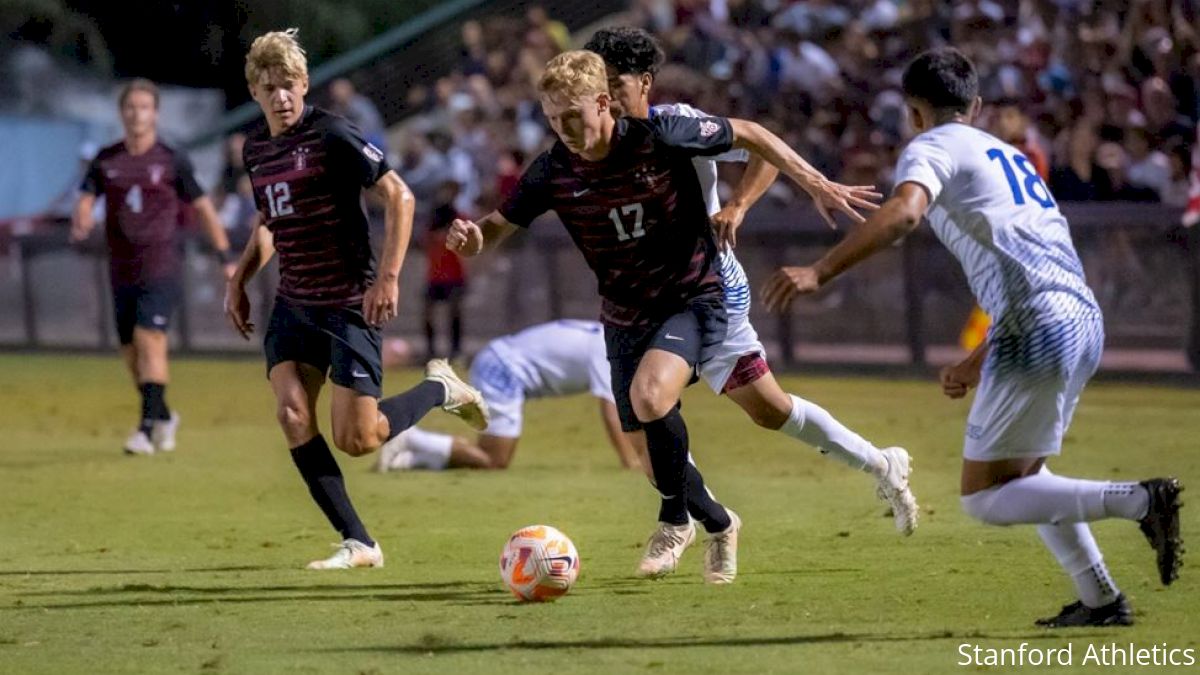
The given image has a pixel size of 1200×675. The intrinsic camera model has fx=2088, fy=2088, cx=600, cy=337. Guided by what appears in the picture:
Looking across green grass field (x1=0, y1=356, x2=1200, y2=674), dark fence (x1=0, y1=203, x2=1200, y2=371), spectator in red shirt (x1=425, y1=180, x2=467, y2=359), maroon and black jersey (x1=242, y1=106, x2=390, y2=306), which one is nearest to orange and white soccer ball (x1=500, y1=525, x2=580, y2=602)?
green grass field (x1=0, y1=356, x2=1200, y2=674)

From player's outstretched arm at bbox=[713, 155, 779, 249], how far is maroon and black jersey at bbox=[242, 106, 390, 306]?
148cm

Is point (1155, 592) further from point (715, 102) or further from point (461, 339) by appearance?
point (715, 102)

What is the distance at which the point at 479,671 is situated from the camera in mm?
6418

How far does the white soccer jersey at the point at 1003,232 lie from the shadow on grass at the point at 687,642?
101 centimetres

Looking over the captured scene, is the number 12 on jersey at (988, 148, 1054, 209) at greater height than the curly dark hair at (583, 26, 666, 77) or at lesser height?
lesser

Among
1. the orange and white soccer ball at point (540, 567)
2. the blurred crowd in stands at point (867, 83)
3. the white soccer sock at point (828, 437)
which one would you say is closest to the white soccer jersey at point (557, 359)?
the white soccer sock at point (828, 437)

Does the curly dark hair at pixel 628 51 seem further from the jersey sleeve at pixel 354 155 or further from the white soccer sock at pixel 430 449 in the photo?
the white soccer sock at pixel 430 449

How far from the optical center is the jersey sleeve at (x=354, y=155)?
8688mm

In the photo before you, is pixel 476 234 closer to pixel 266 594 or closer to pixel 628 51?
pixel 628 51

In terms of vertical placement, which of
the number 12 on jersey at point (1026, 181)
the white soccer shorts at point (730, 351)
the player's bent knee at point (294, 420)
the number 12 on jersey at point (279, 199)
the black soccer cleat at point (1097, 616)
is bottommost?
the black soccer cleat at point (1097, 616)

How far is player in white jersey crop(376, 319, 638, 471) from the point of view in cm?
1247

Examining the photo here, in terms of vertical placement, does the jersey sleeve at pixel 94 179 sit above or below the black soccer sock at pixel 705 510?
above

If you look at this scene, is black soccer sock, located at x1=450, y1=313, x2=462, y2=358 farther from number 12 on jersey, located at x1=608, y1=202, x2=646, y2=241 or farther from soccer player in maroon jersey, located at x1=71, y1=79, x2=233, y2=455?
number 12 on jersey, located at x1=608, y1=202, x2=646, y2=241

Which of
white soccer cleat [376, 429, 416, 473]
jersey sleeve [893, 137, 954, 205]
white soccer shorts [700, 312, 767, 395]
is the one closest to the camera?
jersey sleeve [893, 137, 954, 205]
